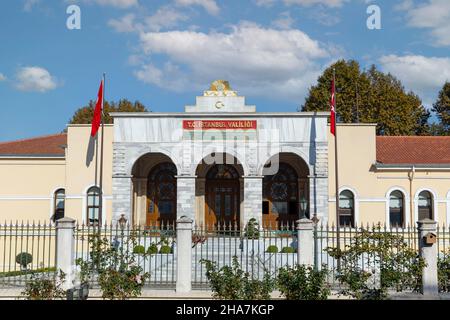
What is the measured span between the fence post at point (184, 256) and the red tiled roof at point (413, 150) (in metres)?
15.8

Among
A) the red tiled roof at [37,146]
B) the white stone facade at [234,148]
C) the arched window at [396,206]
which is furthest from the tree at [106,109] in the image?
the arched window at [396,206]

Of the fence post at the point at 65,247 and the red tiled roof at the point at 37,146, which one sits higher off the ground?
the red tiled roof at the point at 37,146

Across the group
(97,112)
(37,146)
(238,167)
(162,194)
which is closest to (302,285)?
(97,112)

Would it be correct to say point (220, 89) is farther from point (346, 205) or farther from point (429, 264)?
point (429, 264)

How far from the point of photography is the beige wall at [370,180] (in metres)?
24.9

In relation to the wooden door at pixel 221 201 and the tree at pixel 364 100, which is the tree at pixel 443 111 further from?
the wooden door at pixel 221 201

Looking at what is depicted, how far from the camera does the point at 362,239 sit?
39.5 ft

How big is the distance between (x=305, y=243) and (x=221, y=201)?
1456 cm

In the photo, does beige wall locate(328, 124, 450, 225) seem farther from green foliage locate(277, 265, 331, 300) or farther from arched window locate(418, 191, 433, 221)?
green foliage locate(277, 265, 331, 300)

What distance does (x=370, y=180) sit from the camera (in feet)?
82.0

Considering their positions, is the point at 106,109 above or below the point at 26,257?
above

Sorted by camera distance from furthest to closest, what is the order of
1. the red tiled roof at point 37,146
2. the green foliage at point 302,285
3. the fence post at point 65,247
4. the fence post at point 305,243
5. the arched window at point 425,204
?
the red tiled roof at point 37,146 < the arched window at point 425,204 < the fence post at point 305,243 < the fence post at point 65,247 < the green foliage at point 302,285

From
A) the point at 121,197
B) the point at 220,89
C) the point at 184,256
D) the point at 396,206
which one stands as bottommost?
the point at 184,256
